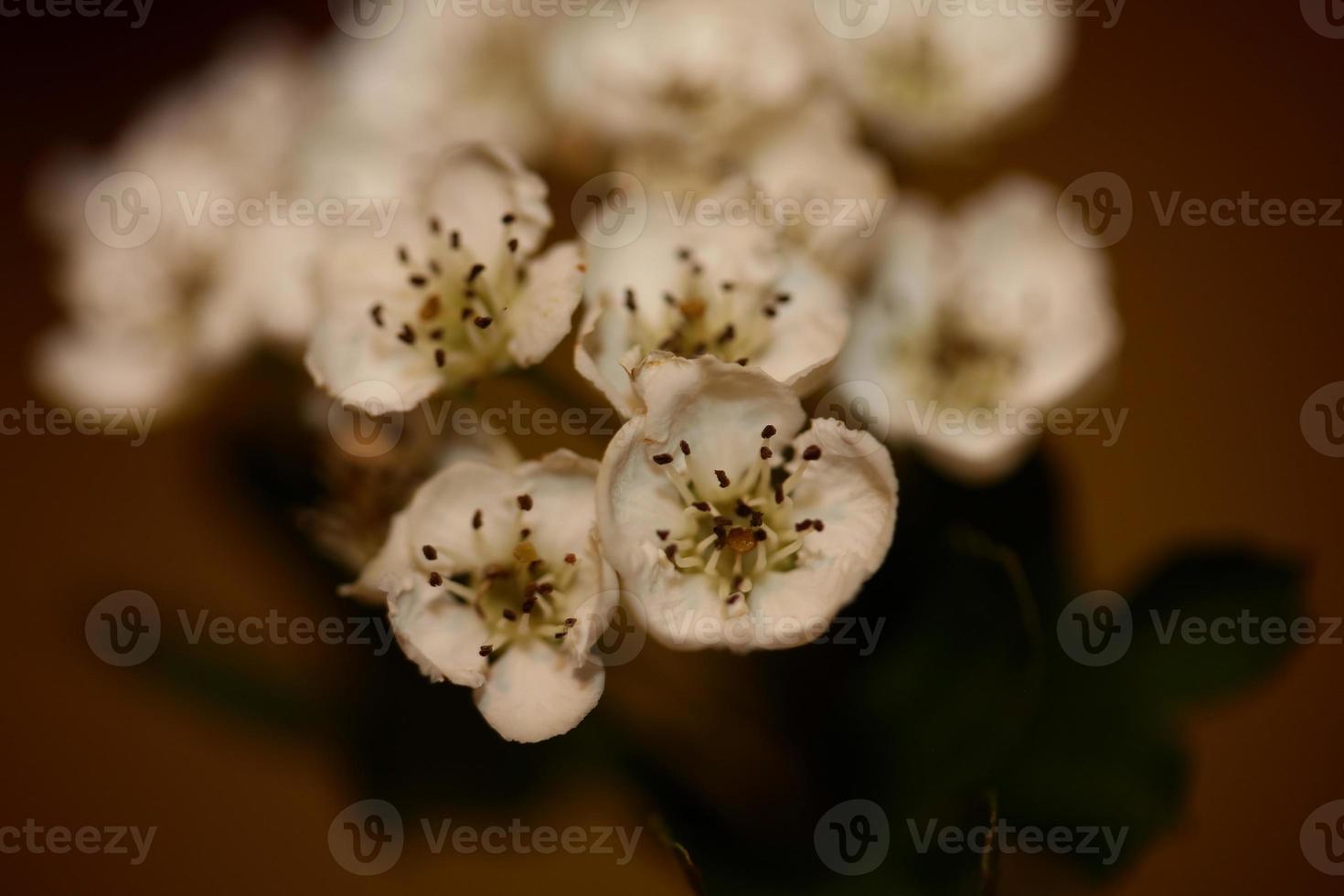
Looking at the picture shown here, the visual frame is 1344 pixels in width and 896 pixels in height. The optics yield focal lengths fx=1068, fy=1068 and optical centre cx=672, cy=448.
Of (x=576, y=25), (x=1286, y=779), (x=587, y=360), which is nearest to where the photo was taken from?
(x=587, y=360)

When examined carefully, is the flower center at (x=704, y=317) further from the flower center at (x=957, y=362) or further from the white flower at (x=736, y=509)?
the flower center at (x=957, y=362)

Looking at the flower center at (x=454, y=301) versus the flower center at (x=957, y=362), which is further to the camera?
the flower center at (x=957, y=362)

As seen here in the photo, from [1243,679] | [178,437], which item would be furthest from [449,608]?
[178,437]

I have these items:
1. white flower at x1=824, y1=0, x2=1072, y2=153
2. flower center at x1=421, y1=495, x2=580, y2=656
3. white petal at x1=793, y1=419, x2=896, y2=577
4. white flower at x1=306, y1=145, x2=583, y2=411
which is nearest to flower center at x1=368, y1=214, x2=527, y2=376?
white flower at x1=306, y1=145, x2=583, y2=411

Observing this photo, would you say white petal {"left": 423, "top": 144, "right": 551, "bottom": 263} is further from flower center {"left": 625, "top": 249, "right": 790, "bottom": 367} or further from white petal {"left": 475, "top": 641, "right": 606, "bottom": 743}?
white petal {"left": 475, "top": 641, "right": 606, "bottom": 743}

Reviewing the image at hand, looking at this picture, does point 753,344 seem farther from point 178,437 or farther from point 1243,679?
point 178,437

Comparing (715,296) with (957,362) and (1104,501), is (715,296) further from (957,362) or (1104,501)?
(1104,501)

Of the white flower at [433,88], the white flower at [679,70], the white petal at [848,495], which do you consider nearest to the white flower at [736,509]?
A: the white petal at [848,495]
